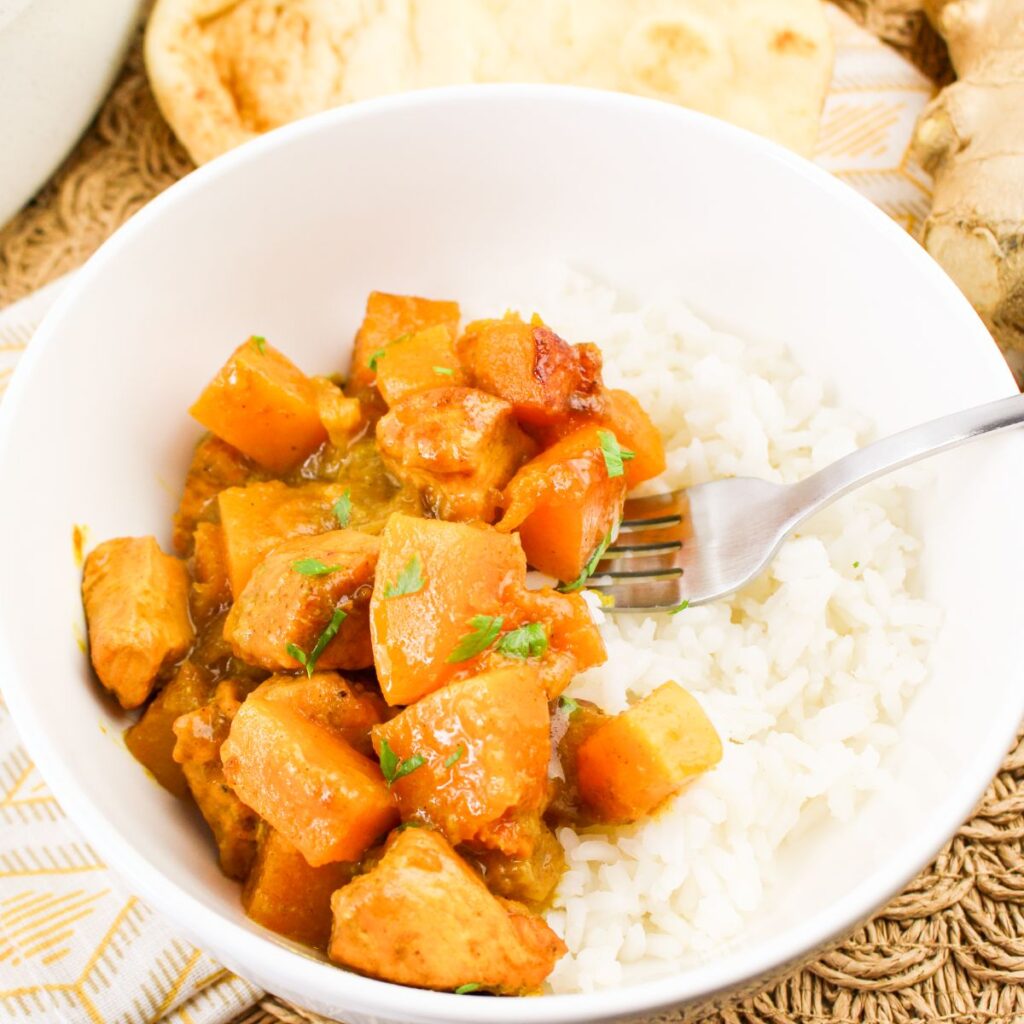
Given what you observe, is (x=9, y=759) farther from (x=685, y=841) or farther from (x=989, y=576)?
(x=989, y=576)

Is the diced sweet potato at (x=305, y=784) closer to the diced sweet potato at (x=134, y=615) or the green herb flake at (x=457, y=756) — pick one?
the green herb flake at (x=457, y=756)

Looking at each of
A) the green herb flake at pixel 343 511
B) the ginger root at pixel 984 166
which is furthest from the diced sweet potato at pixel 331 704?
the ginger root at pixel 984 166

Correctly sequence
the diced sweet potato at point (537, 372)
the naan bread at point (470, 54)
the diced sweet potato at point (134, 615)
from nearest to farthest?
the diced sweet potato at point (134, 615) → the diced sweet potato at point (537, 372) → the naan bread at point (470, 54)

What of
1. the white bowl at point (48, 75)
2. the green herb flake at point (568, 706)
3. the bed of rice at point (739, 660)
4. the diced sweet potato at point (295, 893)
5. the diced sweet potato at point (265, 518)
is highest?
the white bowl at point (48, 75)

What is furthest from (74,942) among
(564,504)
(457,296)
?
(457,296)

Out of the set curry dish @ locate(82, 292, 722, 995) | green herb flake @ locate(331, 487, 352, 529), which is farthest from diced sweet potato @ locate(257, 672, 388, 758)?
green herb flake @ locate(331, 487, 352, 529)

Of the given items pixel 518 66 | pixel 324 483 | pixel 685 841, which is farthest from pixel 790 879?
pixel 518 66
